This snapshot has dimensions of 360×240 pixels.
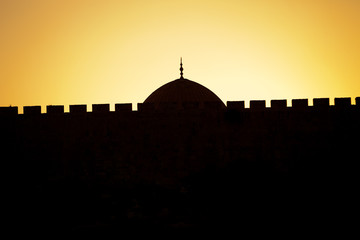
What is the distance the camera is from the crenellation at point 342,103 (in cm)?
2172

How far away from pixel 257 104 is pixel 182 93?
19.7ft

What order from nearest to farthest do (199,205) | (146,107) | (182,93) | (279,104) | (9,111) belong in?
(199,205) → (279,104) → (146,107) → (9,111) → (182,93)

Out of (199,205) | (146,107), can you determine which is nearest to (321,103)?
(199,205)

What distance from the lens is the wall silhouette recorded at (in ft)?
69.2

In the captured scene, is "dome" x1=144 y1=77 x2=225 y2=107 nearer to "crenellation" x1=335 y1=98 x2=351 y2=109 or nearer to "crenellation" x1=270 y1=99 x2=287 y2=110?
"crenellation" x1=270 y1=99 x2=287 y2=110

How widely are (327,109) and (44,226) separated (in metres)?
9.62

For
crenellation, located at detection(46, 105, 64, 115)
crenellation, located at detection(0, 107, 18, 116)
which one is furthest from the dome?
crenellation, located at detection(0, 107, 18, 116)

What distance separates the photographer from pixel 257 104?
21797 millimetres

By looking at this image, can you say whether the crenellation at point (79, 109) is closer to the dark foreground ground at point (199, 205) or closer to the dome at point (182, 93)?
the dark foreground ground at point (199, 205)

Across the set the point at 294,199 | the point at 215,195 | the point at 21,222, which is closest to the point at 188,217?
the point at 215,195

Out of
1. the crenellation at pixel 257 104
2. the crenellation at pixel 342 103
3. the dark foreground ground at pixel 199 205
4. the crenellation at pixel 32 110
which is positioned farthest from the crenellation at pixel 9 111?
the crenellation at pixel 342 103

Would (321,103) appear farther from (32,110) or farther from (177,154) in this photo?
(32,110)

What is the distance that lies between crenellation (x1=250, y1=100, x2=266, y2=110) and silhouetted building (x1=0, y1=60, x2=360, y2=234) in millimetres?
32

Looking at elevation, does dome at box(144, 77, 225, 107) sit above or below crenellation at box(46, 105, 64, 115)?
above
